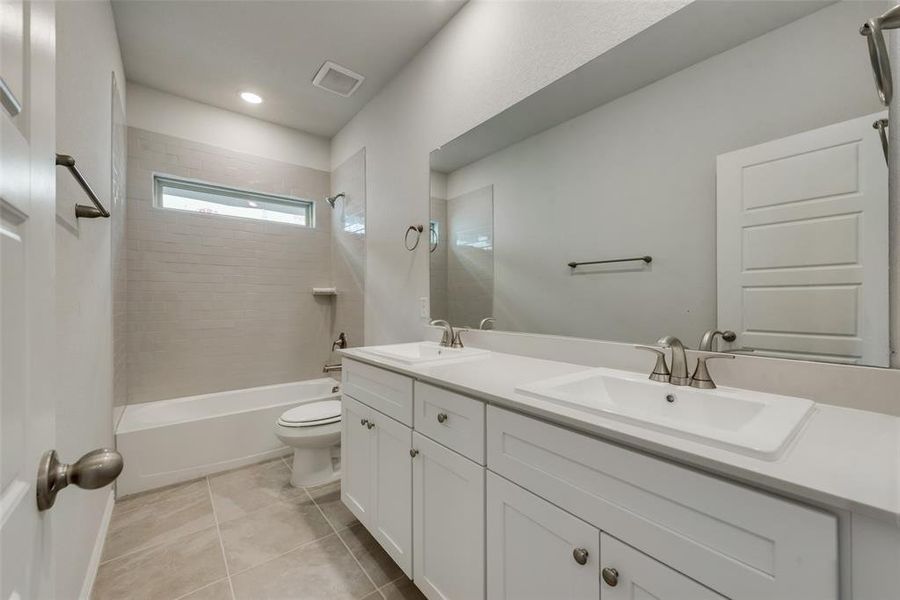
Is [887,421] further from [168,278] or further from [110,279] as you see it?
[168,278]

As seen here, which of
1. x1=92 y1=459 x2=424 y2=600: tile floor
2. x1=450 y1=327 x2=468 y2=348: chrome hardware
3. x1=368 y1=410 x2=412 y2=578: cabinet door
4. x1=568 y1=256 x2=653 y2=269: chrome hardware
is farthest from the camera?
x1=450 y1=327 x2=468 y2=348: chrome hardware

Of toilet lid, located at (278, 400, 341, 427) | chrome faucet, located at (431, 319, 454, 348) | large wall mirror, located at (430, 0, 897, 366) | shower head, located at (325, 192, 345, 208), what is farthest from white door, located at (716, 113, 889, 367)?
shower head, located at (325, 192, 345, 208)

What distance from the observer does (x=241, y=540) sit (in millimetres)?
1739

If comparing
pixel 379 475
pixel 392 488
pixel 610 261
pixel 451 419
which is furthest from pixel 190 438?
pixel 610 261

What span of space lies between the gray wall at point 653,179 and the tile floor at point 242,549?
1260 millimetres

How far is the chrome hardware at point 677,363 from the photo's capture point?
3.35 ft

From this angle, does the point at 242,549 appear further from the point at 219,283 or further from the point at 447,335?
the point at 219,283

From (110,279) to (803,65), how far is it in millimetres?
2970

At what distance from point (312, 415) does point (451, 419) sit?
151 centimetres

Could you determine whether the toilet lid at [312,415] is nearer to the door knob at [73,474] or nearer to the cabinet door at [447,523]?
the cabinet door at [447,523]

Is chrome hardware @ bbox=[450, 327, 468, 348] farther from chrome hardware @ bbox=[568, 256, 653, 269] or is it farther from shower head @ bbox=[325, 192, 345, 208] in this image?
shower head @ bbox=[325, 192, 345, 208]

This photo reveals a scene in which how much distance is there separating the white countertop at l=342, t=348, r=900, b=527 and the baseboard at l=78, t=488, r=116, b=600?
1.74 meters

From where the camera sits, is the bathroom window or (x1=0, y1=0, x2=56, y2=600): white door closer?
(x1=0, y1=0, x2=56, y2=600): white door

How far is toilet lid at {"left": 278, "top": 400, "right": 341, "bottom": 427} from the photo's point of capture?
2214mm
